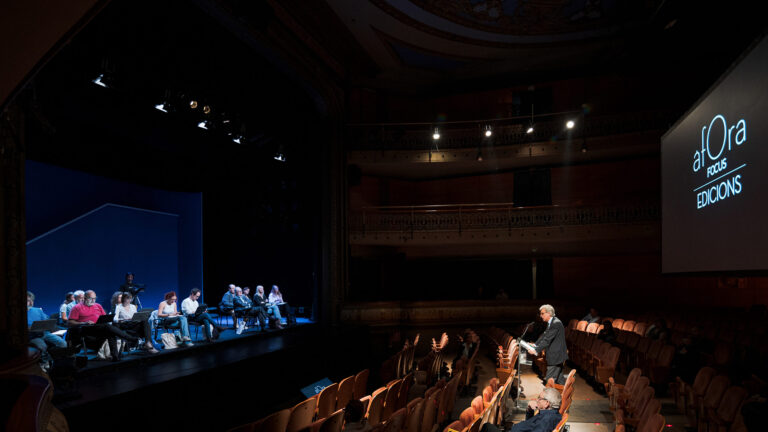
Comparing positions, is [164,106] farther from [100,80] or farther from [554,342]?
[554,342]

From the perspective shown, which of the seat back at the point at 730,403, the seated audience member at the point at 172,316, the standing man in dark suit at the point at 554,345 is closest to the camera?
the seat back at the point at 730,403

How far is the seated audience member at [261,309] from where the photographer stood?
8977mm

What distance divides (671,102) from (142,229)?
49.4 ft

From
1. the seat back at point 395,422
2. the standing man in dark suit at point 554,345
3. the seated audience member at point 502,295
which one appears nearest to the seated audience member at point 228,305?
the seat back at point 395,422

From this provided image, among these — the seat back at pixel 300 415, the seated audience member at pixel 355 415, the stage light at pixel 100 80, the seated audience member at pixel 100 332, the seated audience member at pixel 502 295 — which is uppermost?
the stage light at pixel 100 80

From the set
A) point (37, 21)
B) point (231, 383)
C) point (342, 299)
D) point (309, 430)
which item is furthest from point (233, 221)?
point (37, 21)

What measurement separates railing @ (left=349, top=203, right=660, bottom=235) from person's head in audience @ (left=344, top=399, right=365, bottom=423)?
7.20 meters

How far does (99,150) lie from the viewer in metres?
8.64

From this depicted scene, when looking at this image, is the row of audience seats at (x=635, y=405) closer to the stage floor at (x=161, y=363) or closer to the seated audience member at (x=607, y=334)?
the seated audience member at (x=607, y=334)

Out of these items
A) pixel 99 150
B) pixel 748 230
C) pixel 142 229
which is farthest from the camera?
pixel 142 229

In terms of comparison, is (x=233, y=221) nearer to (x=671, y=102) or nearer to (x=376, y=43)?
(x=376, y=43)

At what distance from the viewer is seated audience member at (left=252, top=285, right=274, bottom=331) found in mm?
8977

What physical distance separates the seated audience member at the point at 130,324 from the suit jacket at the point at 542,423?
17.6ft

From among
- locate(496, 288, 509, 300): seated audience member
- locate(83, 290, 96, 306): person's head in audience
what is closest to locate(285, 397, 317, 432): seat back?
locate(83, 290, 96, 306): person's head in audience
